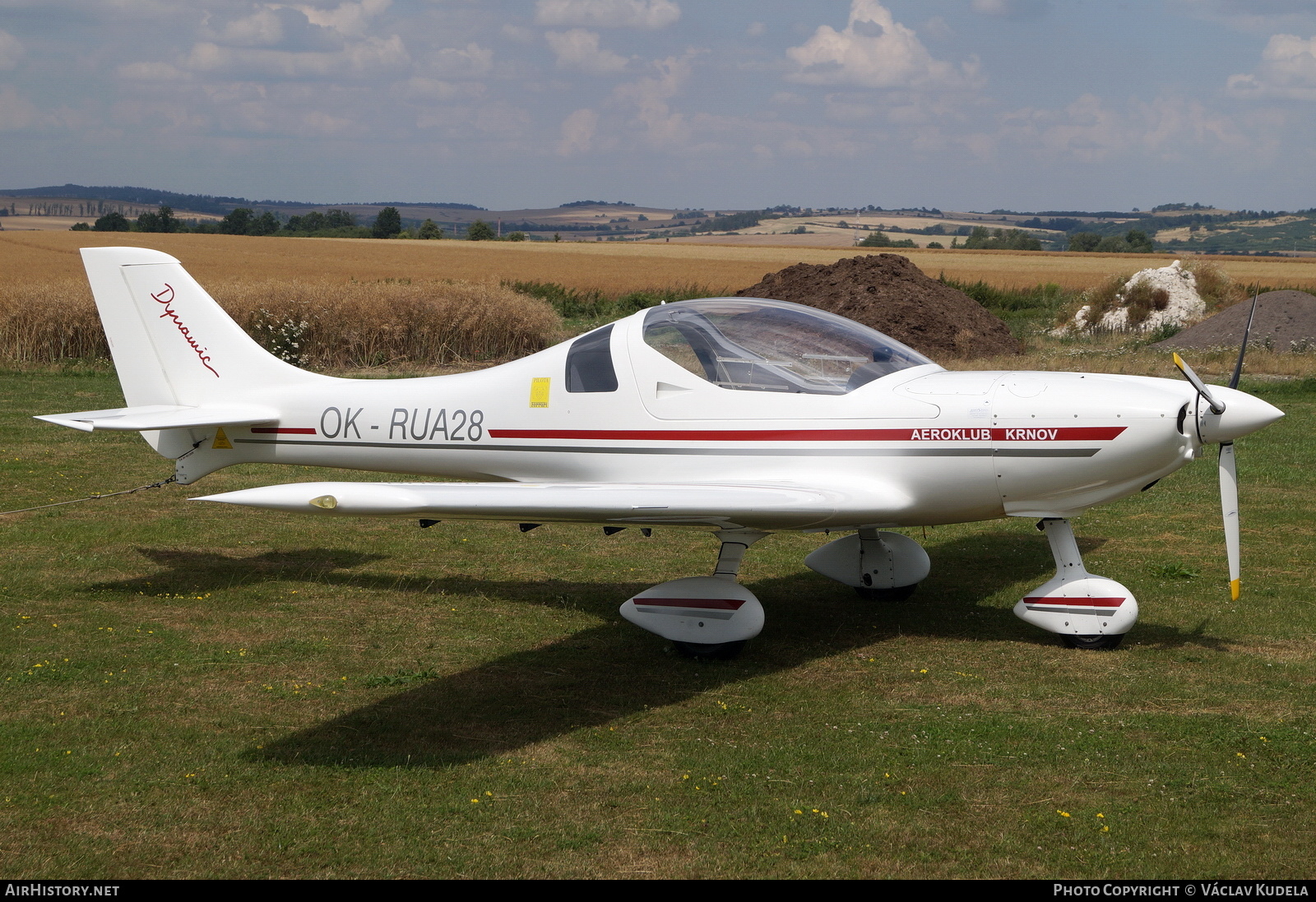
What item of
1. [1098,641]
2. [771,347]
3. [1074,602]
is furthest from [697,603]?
[1098,641]

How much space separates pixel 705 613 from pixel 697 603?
8cm

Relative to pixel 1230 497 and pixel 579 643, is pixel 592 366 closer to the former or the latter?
pixel 579 643

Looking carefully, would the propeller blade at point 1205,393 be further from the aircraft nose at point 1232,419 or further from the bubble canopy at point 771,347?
the bubble canopy at point 771,347

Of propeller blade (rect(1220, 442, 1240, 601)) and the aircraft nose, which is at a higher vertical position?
the aircraft nose

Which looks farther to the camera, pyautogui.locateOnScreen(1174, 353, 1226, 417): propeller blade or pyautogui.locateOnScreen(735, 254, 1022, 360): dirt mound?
pyautogui.locateOnScreen(735, 254, 1022, 360): dirt mound

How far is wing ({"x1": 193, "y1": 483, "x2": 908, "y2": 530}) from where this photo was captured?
565cm

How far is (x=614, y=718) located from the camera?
6.08 metres

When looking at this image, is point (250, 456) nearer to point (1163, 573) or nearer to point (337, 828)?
point (337, 828)

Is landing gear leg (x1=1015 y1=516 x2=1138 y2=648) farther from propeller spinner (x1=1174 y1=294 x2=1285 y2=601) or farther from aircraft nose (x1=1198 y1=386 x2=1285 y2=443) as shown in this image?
aircraft nose (x1=1198 y1=386 x2=1285 y2=443)

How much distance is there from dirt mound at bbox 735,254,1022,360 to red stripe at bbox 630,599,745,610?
50.6 ft

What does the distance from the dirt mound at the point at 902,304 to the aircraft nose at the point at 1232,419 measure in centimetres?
1543

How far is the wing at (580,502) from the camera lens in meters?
A: 5.65

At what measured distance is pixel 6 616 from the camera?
7641 millimetres

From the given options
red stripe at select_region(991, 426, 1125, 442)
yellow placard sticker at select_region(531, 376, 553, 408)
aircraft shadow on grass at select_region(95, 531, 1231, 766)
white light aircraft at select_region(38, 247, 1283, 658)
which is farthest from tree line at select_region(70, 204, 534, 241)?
red stripe at select_region(991, 426, 1125, 442)
